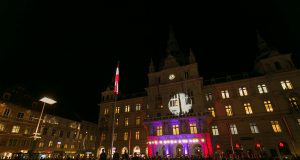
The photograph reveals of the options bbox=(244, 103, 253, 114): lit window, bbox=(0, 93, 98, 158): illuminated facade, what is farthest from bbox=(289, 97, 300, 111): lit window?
bbox=(0, 93, 98, 158): illuminated facade

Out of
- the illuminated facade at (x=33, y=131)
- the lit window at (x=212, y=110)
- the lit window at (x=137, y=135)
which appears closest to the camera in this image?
the illuminated facade at (x=33, y=131)

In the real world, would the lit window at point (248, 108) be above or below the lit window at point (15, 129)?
above

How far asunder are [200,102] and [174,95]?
6.37 metres

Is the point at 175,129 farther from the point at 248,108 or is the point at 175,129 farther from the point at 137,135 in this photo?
the point at 248,108

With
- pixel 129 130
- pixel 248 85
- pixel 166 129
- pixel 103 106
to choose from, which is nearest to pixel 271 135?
pixel 248 85

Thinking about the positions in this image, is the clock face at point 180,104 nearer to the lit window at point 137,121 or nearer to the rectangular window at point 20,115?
the lit window at point 137,121

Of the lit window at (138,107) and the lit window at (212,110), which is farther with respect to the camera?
the lit window at (138,107)

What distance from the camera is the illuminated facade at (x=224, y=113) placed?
102 feet

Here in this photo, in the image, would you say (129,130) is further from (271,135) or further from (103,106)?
(271,135)

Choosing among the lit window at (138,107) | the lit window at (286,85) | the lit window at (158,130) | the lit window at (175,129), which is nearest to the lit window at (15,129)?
the lit window at (138,107)

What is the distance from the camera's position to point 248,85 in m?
36.2

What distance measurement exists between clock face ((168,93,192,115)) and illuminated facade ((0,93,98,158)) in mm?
25371

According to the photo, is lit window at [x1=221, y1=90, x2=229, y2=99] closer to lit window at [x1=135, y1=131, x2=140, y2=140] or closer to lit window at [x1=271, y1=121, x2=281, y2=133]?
lit window at [x1=271, y1=121, x2=281, y2=133]

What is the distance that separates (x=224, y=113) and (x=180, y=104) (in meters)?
9.69
